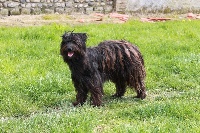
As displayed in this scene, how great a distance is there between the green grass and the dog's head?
0.93 meters

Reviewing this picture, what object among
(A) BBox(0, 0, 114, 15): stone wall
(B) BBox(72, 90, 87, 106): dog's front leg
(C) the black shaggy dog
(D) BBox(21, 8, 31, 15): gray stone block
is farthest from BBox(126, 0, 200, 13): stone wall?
(B) BBox(72, 90, 87, 106): dog's front leg

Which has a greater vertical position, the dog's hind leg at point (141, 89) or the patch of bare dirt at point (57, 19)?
the patch of bare dirt at point (57, 19)

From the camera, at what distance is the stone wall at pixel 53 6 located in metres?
18.3

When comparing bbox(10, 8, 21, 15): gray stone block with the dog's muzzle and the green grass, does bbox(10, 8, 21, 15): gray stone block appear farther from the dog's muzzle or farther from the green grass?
the dog's muzzle

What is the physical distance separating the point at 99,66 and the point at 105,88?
4.01ft

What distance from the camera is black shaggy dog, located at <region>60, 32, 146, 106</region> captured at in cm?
852

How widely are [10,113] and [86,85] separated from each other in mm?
1450

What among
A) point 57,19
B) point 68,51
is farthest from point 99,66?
point 57,19

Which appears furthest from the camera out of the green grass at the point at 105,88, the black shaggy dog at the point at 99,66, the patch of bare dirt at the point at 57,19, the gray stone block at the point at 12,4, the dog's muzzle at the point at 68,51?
the gray stone block at the point at 12,4

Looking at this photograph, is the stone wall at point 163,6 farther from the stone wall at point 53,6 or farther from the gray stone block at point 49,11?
the gray stone block at point 49,11

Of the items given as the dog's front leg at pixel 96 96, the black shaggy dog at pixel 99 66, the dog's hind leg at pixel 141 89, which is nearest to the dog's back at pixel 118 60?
the black shaggy dog at pixel 99 66

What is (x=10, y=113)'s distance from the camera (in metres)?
8.55

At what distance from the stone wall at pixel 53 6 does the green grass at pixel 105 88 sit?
346 centimetres

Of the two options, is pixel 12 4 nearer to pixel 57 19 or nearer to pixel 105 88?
pixel 57 19
